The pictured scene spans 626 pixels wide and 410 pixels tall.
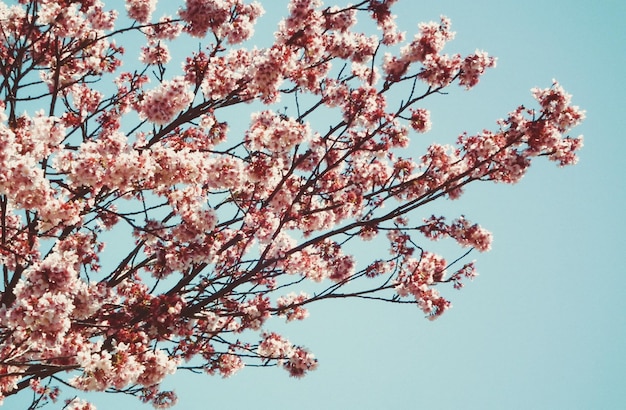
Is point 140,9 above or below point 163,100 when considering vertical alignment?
above

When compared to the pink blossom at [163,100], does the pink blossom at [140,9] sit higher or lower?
higher

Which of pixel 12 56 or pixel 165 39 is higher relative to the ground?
pixel 165 39

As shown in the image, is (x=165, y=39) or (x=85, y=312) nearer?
(x=85, y=312)

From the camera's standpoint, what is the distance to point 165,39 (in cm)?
889

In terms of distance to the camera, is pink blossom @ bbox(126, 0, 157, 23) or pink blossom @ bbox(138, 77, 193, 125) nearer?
pink blossom @ bbox(138, 77, 193, 125)

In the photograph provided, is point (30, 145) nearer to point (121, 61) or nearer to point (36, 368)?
point (36, 368)

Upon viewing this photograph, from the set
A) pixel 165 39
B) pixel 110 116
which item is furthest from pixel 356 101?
pixel 110 116

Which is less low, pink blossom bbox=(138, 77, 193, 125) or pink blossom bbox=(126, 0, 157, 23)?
pink blossom bbox=(126, 0, 157, 23)

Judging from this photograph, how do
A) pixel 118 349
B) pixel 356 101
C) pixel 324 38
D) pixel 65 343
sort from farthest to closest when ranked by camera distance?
pixel 324 38, pixel 356 101, pixel 65 343, pixel 118 349

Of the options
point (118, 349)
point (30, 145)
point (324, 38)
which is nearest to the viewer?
point (30, 145)

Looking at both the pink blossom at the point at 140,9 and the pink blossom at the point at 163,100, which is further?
the pink blossom at the point at 140,9

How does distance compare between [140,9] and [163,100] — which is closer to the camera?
[163,100]

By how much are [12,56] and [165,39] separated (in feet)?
8.25

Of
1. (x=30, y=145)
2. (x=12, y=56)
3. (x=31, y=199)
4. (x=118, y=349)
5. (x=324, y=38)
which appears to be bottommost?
(x=118, y=349)
